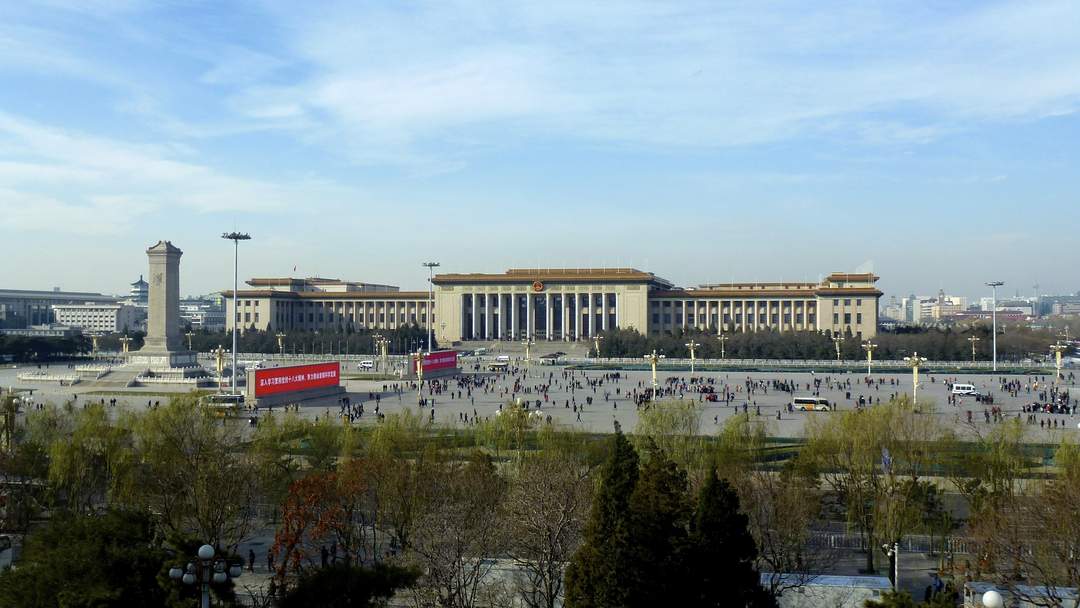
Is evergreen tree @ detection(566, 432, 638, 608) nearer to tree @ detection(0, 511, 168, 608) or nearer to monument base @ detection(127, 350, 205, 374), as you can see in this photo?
tree @ detection(0, 511, 168, 608)

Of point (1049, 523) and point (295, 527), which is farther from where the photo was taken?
point (295, 527)

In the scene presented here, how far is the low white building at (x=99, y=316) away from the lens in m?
152

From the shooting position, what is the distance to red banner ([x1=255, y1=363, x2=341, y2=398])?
140 feet

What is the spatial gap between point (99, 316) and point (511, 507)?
15446 cm

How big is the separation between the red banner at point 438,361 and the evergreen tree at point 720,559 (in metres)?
48.3

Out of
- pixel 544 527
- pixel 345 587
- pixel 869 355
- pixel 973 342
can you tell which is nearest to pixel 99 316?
pixel 869 355

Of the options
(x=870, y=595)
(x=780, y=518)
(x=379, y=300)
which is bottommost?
(x=870, y=595)

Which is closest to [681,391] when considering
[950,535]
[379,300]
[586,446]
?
[586,446]

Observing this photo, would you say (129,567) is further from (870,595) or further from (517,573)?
(870,595)

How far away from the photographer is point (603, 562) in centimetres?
1263

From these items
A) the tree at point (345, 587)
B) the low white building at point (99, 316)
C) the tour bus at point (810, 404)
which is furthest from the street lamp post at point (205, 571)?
the low white building at point (99, 316)

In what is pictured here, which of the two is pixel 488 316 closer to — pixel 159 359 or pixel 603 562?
pixel 159 359

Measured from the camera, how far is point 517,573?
16.4m

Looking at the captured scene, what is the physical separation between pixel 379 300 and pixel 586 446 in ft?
294
